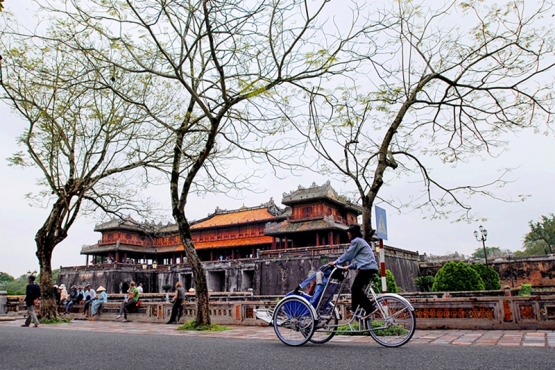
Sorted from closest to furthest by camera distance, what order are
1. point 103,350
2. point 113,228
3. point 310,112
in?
point 103,350 → point 310,112 → point 113,228

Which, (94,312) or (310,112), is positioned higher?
(310,112)

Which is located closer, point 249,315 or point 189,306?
point 249,315

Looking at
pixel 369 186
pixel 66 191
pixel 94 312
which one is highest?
pixel 66 191

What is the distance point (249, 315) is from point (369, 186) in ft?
17.8

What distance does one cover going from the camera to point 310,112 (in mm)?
9352

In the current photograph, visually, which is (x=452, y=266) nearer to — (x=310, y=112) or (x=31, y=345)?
(x=310, y=112)

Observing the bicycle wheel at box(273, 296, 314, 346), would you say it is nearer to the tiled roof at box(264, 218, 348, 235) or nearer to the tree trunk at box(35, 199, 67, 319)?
the tree trunk at box(35, 199, 67, 319)

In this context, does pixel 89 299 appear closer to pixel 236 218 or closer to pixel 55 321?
pixel 55 321

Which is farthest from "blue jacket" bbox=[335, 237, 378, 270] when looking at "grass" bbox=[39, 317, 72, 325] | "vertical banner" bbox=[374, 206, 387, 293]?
"grass" bbox=[39, 317, 72, 325]

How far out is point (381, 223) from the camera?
8.00 metres

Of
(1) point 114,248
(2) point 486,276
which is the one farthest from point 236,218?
(2) point 486,276

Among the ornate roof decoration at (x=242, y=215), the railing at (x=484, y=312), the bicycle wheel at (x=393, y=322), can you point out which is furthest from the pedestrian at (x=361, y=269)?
the ornate roof decoration at (x=242, y=215)

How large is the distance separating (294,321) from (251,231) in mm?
37524

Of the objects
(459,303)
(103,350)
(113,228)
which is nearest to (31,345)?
(103,350)
